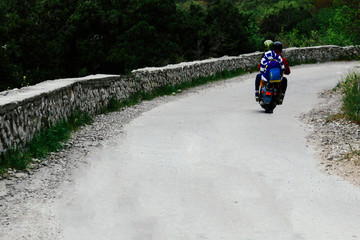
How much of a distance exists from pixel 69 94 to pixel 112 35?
44.8 feet

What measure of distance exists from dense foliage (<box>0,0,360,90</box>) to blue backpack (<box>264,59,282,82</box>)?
2835 mm

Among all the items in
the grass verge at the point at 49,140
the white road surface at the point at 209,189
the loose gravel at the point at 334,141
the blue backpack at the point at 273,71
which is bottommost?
the loose gravel at the point at 334,141

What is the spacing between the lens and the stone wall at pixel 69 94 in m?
7.51

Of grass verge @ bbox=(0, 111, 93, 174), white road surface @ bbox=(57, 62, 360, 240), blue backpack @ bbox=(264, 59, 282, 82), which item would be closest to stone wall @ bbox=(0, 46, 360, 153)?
grass verge @ bbox=(0, 111, 93, 174)

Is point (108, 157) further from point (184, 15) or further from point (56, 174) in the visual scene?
point (184, 15)

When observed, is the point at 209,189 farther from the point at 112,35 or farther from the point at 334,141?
the point at 112,35

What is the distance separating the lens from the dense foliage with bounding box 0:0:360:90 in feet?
60.0

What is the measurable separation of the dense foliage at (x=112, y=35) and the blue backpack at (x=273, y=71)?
2.84m

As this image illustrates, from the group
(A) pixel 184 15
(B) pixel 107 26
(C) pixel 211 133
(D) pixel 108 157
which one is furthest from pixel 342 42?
(D) pixel 108 157

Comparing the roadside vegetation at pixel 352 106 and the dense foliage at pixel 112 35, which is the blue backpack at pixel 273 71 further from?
the dense foliage at pixel 112 35

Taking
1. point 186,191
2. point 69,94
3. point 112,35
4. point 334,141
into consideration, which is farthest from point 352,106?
point 112,35

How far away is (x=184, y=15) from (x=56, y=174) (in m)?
22.7

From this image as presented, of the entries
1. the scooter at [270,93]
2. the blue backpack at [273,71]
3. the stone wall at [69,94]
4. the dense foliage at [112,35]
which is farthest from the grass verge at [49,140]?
the blue backpack at [273,71]

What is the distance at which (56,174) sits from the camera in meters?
7.07
